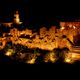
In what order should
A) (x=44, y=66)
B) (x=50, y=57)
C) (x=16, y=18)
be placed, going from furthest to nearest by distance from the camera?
(x=16, y=18) < (x=50, y=57) < (x=44, y=66)

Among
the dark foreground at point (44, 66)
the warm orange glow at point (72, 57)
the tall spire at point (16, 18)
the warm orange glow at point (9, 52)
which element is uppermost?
the tall spire at point (16, 18)

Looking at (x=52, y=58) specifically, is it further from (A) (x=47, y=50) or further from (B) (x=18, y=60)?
(B) (x=18, y=60)

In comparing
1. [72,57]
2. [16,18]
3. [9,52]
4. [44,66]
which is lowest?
[44,66]

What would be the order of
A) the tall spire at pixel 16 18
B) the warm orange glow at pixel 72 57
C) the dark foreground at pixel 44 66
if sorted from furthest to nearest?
the tall spire at pixel 16 18
the warm orange glow at pixel 72 57
the dark foreground at pixel 44 66

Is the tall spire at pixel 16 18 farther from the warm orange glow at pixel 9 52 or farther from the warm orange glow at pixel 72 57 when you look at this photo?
the warm orange glow at pixel 72 57

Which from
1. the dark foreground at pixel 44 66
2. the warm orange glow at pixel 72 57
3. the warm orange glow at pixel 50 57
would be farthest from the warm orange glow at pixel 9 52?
the warm orange glow at pixel 72 57

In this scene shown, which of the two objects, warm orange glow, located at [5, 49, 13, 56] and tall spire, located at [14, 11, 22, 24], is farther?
tall spire, located at [14, 11, 22, 24]

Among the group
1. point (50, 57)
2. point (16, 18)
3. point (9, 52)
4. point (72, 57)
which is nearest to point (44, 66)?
point (50, 57)

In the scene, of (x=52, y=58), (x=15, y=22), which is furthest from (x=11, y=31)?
(x=52, y=58)

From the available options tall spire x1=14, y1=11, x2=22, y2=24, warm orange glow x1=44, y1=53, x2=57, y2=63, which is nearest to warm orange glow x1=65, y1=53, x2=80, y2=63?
warm orange glow x1=44, y1=53, x2=57, y2=63

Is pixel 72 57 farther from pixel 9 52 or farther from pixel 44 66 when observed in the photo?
pixel 9 52

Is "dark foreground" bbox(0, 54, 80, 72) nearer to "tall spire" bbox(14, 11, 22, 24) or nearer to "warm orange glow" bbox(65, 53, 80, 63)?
"warm orange glow" bbox(65, 53, 80, 63)
